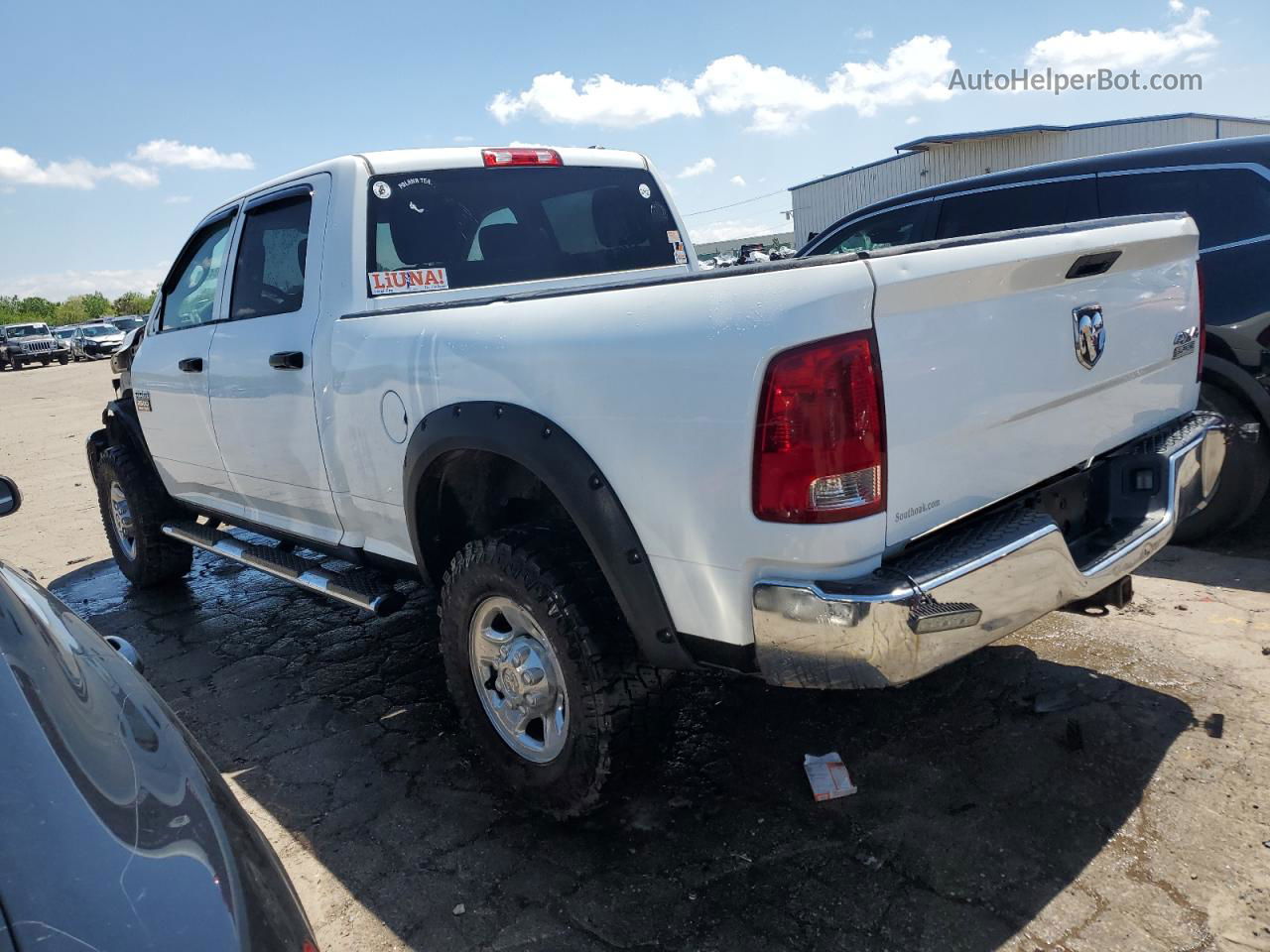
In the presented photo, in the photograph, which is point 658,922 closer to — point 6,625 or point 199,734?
point 6,625

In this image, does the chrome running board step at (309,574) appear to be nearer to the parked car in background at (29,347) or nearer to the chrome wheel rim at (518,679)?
the chrome wheel rim at (518,679)

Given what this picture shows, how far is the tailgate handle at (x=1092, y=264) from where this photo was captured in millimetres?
2457

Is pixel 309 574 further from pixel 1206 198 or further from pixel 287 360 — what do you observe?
pixel 1206 198

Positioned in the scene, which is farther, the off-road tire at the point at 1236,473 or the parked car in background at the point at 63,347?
the parked car in background at the point at 63,347

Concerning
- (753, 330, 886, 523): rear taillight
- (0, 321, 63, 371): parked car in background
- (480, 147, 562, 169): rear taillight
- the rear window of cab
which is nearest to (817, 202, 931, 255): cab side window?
the rear window of cab

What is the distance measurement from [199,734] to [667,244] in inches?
117

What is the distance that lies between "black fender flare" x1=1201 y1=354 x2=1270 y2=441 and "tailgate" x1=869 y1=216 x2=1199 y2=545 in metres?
1.95

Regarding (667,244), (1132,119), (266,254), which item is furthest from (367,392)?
(1132,119)

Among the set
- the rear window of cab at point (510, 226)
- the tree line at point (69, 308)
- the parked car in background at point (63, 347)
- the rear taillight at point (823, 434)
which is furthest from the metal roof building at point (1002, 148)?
the tree line at point (69, 308)

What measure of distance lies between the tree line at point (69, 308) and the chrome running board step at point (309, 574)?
84621 mm

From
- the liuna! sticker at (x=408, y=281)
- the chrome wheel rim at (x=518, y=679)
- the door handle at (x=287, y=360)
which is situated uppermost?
the liuna! sticker at (x=408, y=281)

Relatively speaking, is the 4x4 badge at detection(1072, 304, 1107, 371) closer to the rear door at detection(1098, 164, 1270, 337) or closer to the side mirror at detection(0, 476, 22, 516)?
the rear door at detection(1098, 164, 1270, 337)

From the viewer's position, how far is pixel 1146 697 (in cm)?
324

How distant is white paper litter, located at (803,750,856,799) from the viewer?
2830mm
